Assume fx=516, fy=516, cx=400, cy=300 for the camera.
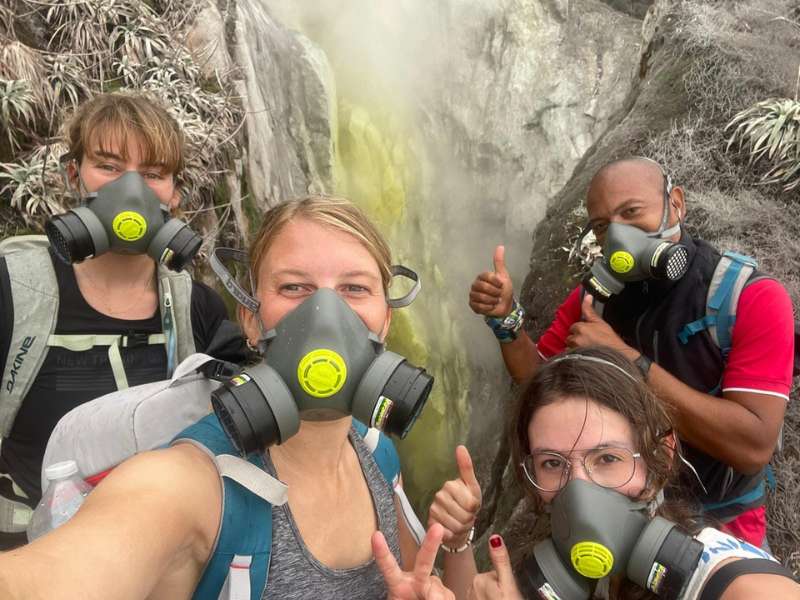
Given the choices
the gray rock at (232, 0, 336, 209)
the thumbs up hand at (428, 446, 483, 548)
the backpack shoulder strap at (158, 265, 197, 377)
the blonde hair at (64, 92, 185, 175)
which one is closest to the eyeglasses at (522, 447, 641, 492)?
the thumbs up hand at (428, 446, 483, 548)

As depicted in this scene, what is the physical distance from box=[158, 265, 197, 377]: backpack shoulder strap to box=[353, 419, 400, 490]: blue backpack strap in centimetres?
92

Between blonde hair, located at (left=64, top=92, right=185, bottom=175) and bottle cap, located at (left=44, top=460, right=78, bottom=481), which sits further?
blonde hair, located at (left=64, top=92, right=185, bottom=175)

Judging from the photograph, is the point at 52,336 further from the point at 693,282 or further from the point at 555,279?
the point at 555,279

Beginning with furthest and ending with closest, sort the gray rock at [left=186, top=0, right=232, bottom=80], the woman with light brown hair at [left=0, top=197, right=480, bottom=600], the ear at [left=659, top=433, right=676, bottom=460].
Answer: the gray rock at [left=186, top=0, right=232, bottom=80] → the ear at [left=659, top=433, right=676, bottom=460] → the woman with light brown hair at [left=0, top=197, right=480, bottom=600]

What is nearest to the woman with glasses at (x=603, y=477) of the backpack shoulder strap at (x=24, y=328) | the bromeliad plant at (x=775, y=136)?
the backpack shoulder strap at (x=24, y=328)

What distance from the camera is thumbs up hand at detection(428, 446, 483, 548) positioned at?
145 cm

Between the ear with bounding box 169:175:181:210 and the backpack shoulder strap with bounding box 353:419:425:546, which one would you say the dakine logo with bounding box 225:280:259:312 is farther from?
the ear with bounding box 169:175:181:210

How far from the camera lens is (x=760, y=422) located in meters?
1.90

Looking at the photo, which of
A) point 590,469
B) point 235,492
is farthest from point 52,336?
point 590,469

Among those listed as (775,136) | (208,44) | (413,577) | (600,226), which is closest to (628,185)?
(600,226)

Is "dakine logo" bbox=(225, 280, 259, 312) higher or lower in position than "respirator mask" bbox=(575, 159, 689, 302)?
lower

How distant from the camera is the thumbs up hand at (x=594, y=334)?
212cm

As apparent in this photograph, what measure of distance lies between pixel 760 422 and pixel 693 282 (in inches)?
22.8

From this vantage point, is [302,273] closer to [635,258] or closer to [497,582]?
[497,582]
